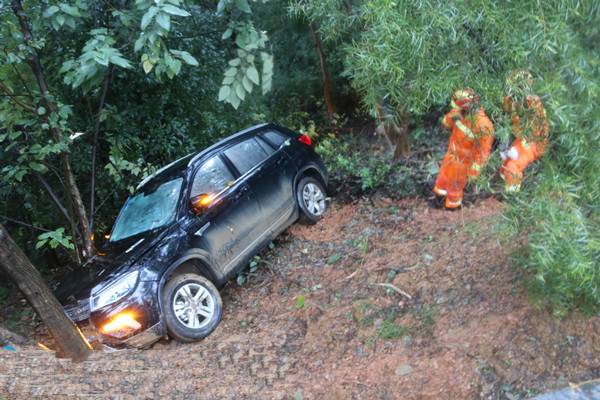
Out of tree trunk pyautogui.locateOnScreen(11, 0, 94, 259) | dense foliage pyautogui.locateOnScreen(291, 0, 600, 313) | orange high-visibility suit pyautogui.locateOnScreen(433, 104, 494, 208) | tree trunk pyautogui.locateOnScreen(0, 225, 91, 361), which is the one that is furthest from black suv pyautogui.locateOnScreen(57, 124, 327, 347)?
dense foliage pyautogui.locateOnScreen(291, 0, 600, 313)

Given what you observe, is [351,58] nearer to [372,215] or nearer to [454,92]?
[454,92]

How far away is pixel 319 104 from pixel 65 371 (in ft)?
28.8

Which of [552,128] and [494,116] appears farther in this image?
[494,116]

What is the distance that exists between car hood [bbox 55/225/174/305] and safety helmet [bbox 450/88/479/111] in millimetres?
3291

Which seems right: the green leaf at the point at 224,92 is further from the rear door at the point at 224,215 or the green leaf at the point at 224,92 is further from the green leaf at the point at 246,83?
the rear door at the point at 224,215

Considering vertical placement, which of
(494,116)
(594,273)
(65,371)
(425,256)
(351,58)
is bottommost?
(425,256)

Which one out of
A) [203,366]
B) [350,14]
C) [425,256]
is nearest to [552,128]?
[350,14]

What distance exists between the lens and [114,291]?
193 inches

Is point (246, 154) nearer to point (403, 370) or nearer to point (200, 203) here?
point (200, 203)

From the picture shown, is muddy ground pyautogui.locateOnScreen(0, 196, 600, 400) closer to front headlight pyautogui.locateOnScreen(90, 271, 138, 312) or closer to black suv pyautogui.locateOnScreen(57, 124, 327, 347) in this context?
black suv pyautogui.locateOnScreen(57, 124, 327, 347)

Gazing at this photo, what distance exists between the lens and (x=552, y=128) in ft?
10.2

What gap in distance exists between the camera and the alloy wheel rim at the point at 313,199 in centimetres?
718

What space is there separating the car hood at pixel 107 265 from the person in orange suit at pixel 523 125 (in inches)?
138

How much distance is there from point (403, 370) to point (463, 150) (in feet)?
6.64
